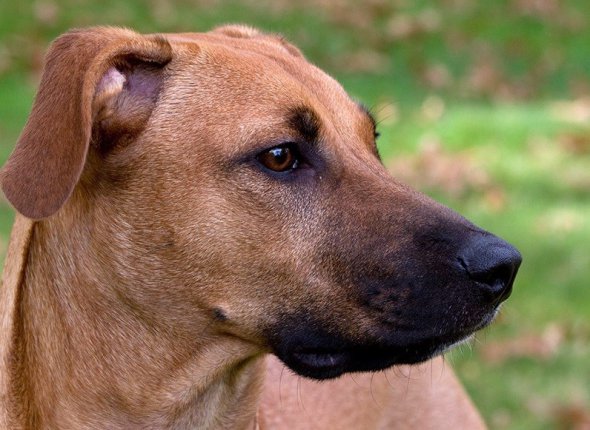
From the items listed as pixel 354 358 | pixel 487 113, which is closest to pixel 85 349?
pixel 354 358

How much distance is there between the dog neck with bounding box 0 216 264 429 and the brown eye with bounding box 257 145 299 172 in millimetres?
569

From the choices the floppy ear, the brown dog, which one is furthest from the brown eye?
the floppy ear

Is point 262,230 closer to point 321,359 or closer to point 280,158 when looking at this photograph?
point 280,158

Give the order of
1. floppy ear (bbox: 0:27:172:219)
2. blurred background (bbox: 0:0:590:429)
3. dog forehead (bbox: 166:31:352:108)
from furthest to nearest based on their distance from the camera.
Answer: blurred background (bbox: 0:0:590:429) → dog forehead (bbox: 166:31:352:108) → floppy ear (bbox: 0:27:172:219)

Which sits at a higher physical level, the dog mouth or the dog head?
the dog head

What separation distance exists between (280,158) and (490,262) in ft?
2.43

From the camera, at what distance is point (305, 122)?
379 cm

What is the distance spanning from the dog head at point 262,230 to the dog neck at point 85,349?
0.16 ft

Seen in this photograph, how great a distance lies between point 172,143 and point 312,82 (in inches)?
23.8

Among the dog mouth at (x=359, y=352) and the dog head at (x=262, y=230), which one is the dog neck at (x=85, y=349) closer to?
the dog head at (x=262, y=230)

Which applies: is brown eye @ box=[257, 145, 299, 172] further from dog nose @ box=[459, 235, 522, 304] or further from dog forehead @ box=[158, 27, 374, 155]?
dog nose @ box=[459, 235, 522, 304]

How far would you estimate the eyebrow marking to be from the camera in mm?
3766

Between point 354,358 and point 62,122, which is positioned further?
point 354,358

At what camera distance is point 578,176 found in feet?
38.2
